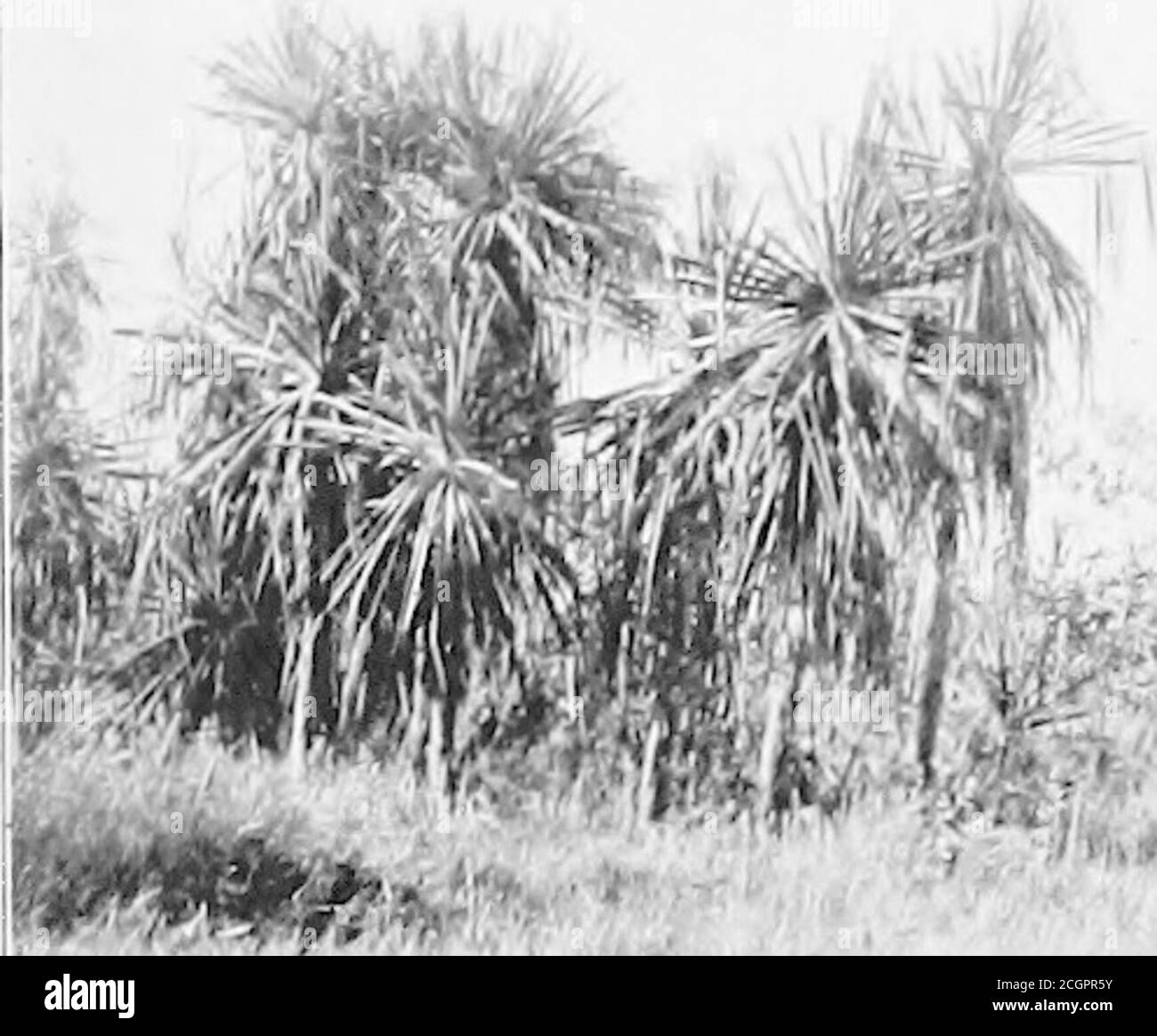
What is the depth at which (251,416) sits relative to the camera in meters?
2.50

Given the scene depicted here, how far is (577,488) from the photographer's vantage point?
2504 millimetres

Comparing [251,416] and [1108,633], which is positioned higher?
[251,416]

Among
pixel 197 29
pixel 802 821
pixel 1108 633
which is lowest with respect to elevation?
pixel 802 821

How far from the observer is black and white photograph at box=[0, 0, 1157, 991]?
8.11ft

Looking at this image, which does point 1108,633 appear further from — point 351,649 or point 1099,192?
point 351,649

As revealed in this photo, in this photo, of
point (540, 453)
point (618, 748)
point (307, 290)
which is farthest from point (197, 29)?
point (618, 748)

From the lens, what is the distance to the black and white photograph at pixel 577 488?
247cm

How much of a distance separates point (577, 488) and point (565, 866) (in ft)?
1.64

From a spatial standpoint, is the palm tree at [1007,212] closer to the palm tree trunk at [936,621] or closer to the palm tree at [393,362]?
the palm tree trunk at [936,621]

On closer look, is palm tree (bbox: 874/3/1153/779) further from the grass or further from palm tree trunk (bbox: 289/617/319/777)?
palm tree trunk (bbox: 289/617/319/777)

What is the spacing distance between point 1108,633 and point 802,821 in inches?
18.8

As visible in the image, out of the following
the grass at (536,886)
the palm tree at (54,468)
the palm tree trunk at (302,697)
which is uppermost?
the palm tree at (54,468)

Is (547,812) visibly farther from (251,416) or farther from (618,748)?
(251,416)

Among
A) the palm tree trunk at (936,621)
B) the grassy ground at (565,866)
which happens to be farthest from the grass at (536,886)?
the palm tree trunk at (936,621)
